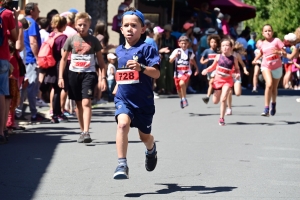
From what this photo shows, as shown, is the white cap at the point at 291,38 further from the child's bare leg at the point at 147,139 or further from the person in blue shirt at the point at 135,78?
the person in blue shirt at the point at 135,78

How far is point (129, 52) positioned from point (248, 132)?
5.51 metres

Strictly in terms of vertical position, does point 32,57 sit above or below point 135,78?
→ below

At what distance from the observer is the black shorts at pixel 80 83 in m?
11.9

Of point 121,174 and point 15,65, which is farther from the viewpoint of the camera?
point 15,65

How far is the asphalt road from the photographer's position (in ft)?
26.5

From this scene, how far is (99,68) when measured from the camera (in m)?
12.6

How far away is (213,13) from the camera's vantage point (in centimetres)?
2955

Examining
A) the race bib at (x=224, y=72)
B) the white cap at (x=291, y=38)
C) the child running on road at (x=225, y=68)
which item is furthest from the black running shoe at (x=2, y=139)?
the white cap at (x=291, y=38)

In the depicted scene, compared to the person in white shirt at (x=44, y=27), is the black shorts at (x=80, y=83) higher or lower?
lower

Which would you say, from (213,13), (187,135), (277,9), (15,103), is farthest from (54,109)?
(277,9)

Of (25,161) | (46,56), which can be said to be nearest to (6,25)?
(25,161)

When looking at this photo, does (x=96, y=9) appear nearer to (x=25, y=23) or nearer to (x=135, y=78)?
(x=25, y=23)

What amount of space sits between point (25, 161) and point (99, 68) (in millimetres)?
2915

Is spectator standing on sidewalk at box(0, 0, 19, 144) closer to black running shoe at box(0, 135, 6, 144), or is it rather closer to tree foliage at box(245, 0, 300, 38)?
black running shoe at box(0, 135, 6, 144)
